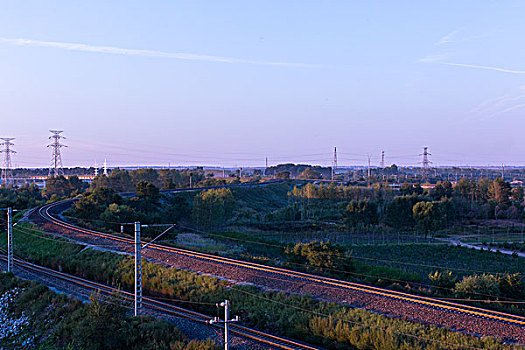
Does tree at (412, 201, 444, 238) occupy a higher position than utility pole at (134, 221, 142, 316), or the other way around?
utility pole at (134, 221, 142, 316)

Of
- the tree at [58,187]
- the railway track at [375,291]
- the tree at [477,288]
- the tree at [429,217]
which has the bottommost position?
the tree at [429,217]

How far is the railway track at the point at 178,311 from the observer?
13.3 m

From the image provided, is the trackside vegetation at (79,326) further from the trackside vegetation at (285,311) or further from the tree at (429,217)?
the tree at (429,217)

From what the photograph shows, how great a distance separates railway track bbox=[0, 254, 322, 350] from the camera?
13280 millimetres

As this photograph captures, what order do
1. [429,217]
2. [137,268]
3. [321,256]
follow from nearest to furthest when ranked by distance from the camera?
1. [137,268]
2. [321,256]
3. [429,217]

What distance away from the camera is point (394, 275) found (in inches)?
1054

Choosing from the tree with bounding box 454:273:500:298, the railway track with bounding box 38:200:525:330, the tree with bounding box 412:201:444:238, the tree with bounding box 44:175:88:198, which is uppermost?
the tree with bounding box 44:175:88:198

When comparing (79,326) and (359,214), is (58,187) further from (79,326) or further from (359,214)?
(79,326)

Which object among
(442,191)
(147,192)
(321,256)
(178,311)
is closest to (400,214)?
(442,191)

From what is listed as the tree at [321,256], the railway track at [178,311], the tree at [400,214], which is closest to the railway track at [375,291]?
the railway track at [178,311]

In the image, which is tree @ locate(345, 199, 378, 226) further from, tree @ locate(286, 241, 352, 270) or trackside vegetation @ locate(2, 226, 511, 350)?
trackside vegetation @ locate(2, 226, 511, 350)

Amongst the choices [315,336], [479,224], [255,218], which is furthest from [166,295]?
[479,224]

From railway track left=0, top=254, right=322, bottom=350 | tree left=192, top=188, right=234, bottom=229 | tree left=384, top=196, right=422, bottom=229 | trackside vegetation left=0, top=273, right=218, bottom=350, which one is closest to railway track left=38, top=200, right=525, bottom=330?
railway track left=0, top=254, right=322, bottom=350

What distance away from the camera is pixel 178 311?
17.0 metres
